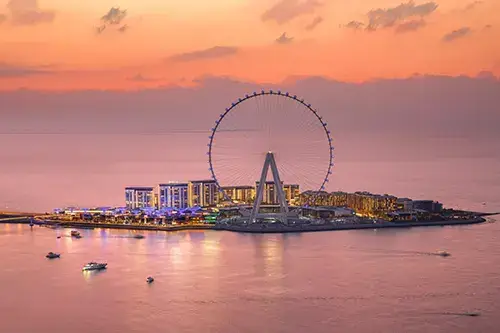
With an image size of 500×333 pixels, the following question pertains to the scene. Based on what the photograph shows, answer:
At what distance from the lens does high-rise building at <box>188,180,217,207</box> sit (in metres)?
24.1

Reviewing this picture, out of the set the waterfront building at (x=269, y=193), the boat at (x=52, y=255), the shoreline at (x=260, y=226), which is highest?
the waterfront building at (x=269, y=193)

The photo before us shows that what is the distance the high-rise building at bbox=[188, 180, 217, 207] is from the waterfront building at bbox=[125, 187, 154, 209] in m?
1.10

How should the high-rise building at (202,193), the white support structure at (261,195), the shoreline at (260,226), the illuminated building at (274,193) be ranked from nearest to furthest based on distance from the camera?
the shoreline at (260,226)
the white support structure at (261,195)
the high-rise building at (202,193)
the illuminated building at (274,193)

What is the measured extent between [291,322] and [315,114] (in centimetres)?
1096

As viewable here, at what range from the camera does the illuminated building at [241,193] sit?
23906mm

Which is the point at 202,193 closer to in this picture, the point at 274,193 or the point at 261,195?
the point at 274,193

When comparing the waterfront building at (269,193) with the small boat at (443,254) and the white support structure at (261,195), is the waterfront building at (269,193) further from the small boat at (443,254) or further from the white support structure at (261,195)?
the small boat at (443,254)

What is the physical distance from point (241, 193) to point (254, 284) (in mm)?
10617

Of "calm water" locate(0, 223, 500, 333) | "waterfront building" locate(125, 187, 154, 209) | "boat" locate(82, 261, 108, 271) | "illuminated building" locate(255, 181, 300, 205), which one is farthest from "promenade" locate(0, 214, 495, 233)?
"boat" locate(82, 261, 108, 271)

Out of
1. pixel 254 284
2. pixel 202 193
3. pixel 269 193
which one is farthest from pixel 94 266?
pixel 269 193

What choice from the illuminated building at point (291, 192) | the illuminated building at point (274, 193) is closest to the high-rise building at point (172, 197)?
the illuminated building at point (274, 193)

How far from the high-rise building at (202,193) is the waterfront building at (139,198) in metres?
1.10

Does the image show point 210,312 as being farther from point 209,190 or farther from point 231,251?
point 209,190

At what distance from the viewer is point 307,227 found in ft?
65.2
